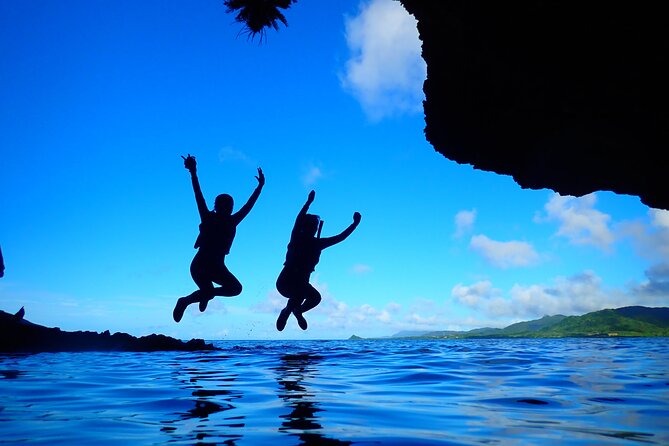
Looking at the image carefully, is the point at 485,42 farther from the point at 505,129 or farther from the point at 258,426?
the point at 258,426

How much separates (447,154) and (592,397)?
22.3 ft

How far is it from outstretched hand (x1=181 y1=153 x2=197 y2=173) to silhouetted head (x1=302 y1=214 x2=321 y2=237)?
2812 millimetres

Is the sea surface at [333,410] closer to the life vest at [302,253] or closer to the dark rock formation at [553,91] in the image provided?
the dark rock formation at [553,91]

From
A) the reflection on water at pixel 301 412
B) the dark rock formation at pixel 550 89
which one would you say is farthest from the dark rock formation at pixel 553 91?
the reflection on water at pixel 301 412

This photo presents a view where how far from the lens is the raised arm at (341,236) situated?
1041 cm

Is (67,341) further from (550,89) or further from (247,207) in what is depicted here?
(550,89)

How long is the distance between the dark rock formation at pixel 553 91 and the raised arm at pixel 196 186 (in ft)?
16.6

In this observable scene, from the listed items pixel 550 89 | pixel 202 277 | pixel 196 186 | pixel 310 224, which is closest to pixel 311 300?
pixel 310 224

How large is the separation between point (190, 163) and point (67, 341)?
26.3 ft

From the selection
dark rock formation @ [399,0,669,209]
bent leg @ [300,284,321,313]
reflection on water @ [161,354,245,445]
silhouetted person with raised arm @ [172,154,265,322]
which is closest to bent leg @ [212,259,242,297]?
silhouetted person with raised arm @ [172,154,265,322]

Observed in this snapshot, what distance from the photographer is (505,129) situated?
27.4 ft

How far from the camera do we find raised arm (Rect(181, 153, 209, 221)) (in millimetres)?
8672

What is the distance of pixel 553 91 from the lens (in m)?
6.88

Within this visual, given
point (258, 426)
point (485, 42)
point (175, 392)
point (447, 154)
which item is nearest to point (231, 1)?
point (485, 42)
